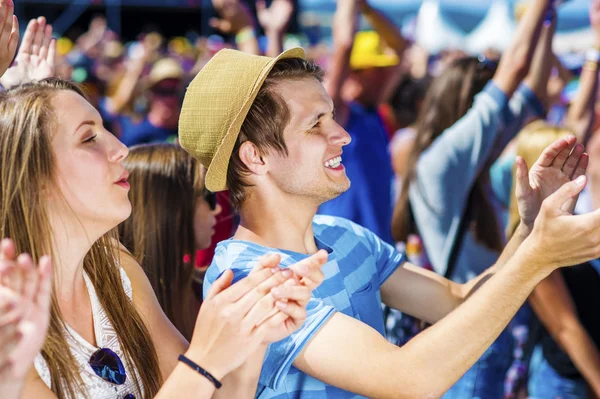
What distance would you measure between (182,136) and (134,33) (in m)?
18.3

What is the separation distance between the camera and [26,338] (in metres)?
1.15

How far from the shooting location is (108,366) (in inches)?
64.9

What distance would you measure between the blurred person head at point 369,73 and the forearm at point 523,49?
178 centimetres

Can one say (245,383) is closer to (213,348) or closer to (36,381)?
(213,348)

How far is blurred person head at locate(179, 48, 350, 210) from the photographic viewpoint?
188 centimetres

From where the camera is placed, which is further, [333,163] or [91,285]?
[333,163]

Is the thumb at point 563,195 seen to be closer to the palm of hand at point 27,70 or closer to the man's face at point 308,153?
the man's face at point 308,153

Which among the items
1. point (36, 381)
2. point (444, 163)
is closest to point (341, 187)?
point (36, 381)

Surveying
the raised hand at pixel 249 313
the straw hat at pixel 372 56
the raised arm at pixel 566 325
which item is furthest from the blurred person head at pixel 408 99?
the raised hand at pixel 249 313

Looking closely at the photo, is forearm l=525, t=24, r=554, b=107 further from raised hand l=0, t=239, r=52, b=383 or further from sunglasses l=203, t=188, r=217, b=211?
raised hand l=0, t=239, r=52, b=383

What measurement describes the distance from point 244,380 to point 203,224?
1089mm

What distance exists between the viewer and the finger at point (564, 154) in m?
1.83

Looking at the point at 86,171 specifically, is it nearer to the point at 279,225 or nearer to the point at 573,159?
the point at 279,225

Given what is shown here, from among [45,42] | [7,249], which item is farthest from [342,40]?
[7,249]
